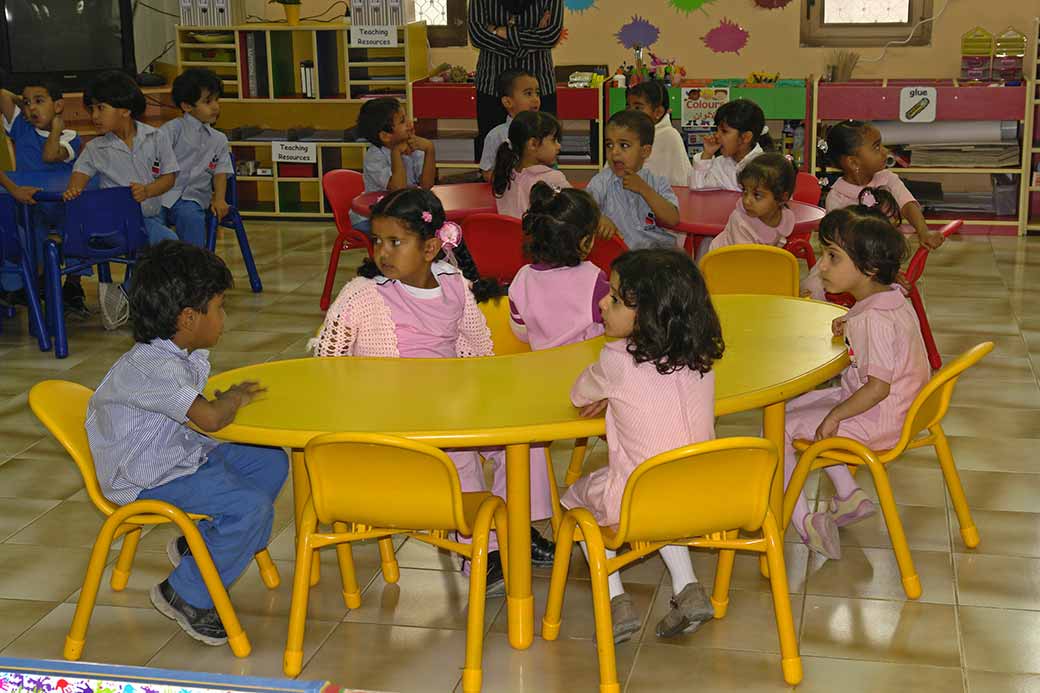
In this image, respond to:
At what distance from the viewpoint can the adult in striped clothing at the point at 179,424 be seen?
8.68ft

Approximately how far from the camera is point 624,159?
4.61 meters

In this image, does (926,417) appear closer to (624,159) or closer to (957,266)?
(624,159)

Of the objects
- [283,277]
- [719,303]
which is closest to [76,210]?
[283,277]

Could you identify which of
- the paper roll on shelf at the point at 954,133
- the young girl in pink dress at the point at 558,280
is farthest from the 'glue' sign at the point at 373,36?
the young girl in pink dress at the point at 558,280

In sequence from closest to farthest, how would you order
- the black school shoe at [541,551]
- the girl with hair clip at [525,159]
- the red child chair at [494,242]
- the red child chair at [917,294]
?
the black school shoe at [541,551] < the red child chair at [917,294] < the red child chair at [494,242] < the girl with hair clip at [525,159]

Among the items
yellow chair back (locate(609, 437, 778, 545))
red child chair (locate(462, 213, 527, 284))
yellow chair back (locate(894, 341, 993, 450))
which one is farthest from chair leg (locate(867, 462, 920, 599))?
red child chair (locate(462, 213, 527, 284))

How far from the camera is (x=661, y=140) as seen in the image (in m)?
5.79

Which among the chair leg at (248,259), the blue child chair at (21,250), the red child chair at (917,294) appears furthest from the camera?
the chair leg at (248,259)

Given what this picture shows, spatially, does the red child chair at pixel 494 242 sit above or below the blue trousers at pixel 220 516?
above

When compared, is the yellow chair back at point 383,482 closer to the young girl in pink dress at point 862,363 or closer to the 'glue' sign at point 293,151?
the young girl in pink dress at point 862,363

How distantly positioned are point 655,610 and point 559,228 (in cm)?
100

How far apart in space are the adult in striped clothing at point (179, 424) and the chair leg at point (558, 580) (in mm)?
649

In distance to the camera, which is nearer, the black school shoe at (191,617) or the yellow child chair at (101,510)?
the yellow child chair at (101,510)

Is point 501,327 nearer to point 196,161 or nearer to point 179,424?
point 179,424
